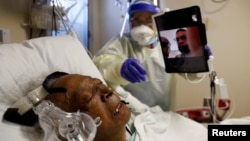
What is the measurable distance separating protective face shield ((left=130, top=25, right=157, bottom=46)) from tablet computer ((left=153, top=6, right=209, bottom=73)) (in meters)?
0.12

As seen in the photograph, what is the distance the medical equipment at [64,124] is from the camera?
2.32ft

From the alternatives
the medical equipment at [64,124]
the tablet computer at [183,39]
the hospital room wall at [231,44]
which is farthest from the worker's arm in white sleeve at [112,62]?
the hospital room wall at [231,44]

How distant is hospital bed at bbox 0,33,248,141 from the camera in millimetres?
801

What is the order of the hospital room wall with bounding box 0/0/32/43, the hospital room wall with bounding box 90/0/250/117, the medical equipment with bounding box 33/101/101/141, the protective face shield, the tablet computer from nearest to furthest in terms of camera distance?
the medical equipment with bounding box 33/101/101/141
the tablet computer
the protective face shield
the hospital room wall with bounding box 0/0/32/43
the hospital room wall with bounding box 90/0/250/117

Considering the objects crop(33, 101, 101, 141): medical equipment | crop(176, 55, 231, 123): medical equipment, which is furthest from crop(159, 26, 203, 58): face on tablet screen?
crop(33, 101, 101, 141): medical equipment

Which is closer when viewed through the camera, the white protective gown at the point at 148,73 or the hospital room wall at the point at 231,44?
the white protective gown at the point at 148,73

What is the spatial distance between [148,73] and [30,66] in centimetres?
64


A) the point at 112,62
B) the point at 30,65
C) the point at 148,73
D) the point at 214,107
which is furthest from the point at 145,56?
the point at 30,65

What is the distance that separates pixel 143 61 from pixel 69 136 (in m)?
0.79

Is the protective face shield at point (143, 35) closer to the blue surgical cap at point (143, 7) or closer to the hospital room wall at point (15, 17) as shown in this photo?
the blue surgical cap at point (143, 7)

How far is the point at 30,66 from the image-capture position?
962mm

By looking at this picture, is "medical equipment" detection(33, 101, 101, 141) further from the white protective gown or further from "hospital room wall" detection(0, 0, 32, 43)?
"hospital room wall" detection(0, 0, 32, 43)

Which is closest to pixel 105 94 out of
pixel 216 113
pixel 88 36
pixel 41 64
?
pixel 41 64

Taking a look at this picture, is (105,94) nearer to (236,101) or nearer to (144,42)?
(144,42)
